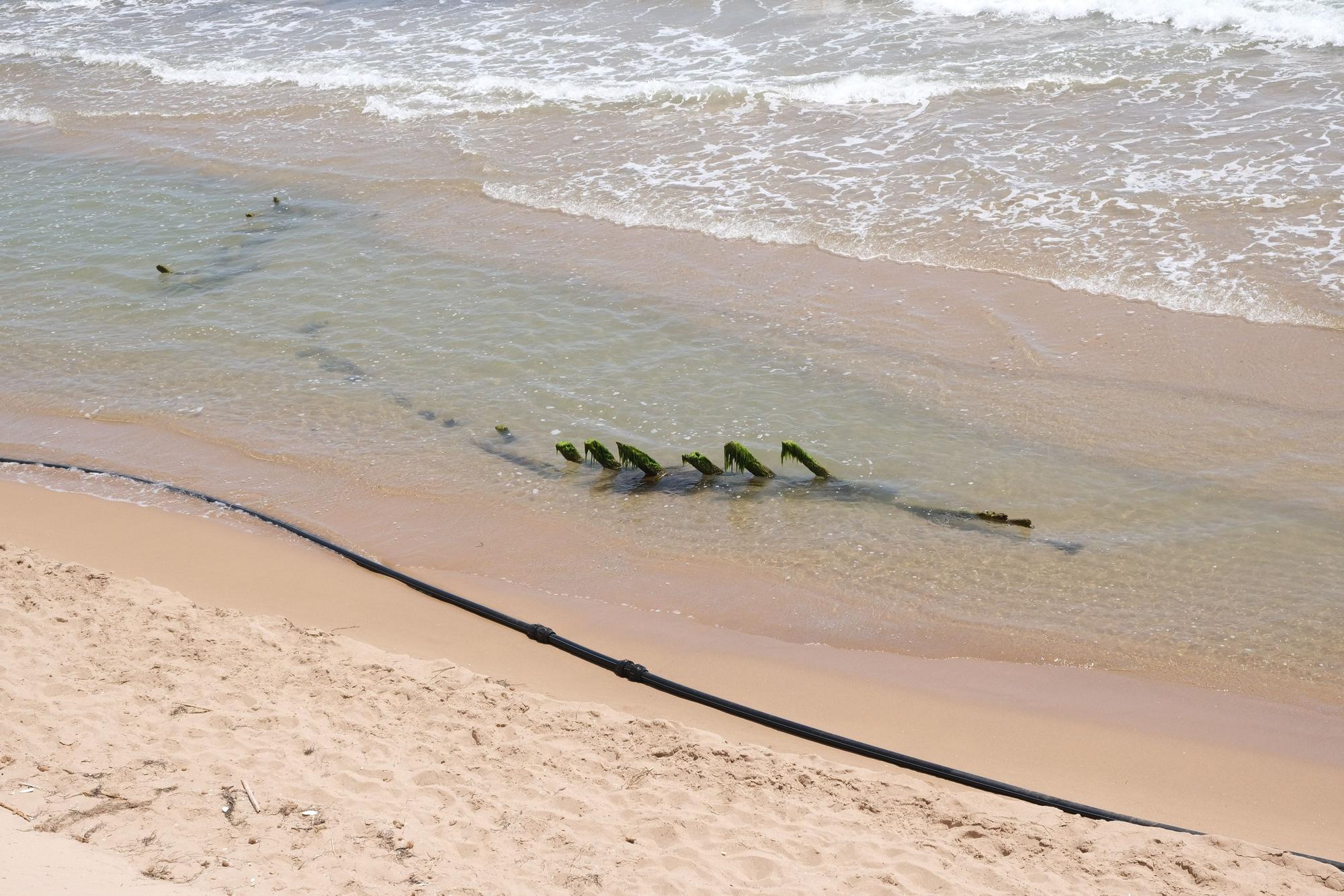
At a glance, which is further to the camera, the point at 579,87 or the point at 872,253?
the point at 579,87

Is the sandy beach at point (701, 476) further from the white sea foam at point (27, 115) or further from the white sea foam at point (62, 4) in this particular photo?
the white sea foam at point (62, 4)

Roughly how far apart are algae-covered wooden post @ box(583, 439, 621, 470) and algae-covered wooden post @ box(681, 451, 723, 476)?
483mm

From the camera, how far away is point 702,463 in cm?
739

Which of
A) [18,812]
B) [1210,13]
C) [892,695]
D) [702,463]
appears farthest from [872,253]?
[18,812]

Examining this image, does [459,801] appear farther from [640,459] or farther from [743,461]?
[743,461]

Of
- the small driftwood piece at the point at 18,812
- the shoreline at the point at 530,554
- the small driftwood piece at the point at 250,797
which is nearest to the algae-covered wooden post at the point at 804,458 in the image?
the shoreline at the point at 530,554

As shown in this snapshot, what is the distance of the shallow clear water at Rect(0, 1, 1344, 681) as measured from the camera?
21.7 feet

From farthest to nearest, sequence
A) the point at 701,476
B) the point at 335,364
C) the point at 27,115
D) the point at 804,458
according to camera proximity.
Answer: the point at 27,115 → the point at 335,364 → the point at 701,476 → the point at 804,458

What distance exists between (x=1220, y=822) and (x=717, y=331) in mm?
5527

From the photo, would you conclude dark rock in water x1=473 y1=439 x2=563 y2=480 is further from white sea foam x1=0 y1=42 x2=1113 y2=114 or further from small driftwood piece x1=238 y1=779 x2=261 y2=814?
white sea foam x1=0 y1=42 x2=1113 y2=114

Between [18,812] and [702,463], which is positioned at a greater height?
[702,463]

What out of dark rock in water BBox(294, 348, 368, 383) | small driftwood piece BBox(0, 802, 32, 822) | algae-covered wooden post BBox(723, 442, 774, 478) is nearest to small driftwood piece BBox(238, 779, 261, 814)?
small driftwood piece BBox(0, 802, 32, 822)

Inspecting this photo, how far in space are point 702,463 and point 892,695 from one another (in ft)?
7.77

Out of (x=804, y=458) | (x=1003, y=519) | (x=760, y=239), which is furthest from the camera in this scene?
(x=760, y=239)
